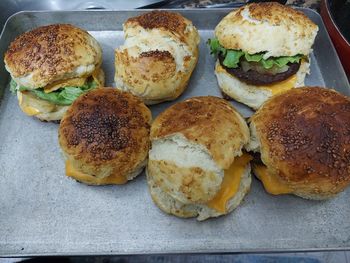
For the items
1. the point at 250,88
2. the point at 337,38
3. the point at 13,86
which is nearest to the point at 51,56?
the point at 13,86

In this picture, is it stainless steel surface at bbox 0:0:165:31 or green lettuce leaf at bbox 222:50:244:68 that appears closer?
green lettuce leaf at bbox 222:50:244:68

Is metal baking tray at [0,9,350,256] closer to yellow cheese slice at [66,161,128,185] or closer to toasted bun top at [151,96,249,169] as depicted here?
yellow cheese slice at [66,161,128,185]

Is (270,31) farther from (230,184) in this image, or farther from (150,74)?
(230,184)

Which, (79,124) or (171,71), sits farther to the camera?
(171,71)

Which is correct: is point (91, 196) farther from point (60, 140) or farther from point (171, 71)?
point (171, 71)

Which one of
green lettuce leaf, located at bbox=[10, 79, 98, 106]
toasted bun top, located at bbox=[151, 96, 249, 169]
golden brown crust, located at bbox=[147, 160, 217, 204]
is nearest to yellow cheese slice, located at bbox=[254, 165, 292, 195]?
toasted bun top, located at bbox=[151, 96, 249, 169]

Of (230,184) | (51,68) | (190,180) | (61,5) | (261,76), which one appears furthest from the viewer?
(61,5)

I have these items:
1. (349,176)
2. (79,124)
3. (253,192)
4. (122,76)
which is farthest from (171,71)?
(349,176)
